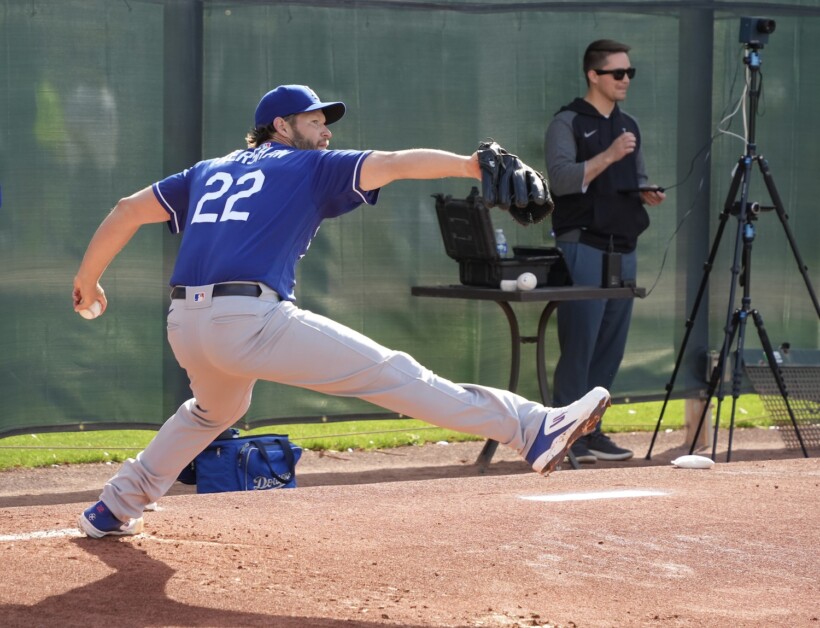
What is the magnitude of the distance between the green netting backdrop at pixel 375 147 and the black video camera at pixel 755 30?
72cm

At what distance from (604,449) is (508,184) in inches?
180

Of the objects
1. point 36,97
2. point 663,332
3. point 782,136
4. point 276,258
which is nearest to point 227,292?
point 276,258

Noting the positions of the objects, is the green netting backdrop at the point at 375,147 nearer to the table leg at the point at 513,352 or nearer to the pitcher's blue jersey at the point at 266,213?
the table leg at the point at 513,352

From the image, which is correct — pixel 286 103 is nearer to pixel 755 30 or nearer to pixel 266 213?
pixel 266 213

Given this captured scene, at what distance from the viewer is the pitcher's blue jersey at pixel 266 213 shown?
17.4ft

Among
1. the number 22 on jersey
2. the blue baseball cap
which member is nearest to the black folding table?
the blue baseball cap

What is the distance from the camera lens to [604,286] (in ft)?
29.4

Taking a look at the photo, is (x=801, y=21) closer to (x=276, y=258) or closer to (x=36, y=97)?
(x=36, y=97)

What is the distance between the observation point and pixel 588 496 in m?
7.09

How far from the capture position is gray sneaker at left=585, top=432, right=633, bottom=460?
9180 mm

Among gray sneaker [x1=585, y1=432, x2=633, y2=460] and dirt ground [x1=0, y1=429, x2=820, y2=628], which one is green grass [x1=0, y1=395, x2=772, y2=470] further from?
dirt ground [x1=0, y1=429, x2=820, y2=628]

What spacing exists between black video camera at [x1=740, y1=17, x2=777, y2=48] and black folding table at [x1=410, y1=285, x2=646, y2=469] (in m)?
1.73

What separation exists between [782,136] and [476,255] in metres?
2.76

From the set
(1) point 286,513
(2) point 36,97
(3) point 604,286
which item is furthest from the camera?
(3) point 604,286
